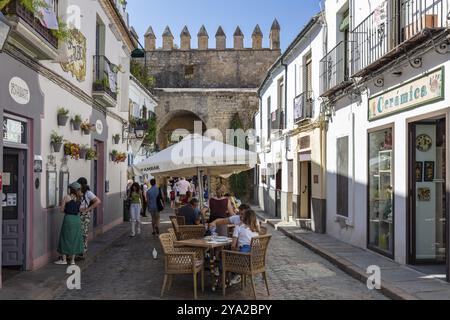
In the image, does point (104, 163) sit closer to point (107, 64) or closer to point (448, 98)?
point (107, 64)

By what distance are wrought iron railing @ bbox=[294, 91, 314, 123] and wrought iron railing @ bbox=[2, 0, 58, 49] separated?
29.2 ft

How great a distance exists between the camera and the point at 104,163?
1559 centimetres

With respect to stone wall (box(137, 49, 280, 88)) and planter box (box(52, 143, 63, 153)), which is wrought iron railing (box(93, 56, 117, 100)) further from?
stone wall (box(137, 49, 280, 88))

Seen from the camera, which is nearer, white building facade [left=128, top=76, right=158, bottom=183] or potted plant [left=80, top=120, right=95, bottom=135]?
potted plant [left=80, top=120, right=95, bottom=135]

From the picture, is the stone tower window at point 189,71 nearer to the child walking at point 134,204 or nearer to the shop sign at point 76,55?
the child walking at point 134,204

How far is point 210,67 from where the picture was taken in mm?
35031

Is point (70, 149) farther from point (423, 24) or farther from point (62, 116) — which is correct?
point (423, 24)

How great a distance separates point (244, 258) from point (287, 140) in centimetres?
1263

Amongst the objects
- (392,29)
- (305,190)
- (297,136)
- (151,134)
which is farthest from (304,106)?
(151,134)

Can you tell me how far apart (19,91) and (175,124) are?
27.4 m

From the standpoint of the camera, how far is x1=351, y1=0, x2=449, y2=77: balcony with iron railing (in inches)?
325

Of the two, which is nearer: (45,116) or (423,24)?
(423,24)

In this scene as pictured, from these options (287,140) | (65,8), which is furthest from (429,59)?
(287,140)

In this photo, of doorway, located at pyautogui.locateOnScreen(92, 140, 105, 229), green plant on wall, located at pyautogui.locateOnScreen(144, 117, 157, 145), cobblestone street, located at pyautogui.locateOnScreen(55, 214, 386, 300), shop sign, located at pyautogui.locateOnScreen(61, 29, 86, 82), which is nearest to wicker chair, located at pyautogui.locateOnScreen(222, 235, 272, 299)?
cobblestone street, located at pyautogui.locateOnScreen(55, 214, 386, 300)
